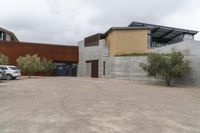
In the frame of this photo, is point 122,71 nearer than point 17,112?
No

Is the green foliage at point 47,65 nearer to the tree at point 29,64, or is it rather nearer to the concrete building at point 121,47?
the tree at point 29,64

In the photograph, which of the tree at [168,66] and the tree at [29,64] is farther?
the tree at [29,64]

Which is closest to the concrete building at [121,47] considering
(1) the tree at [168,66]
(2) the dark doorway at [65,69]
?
(2) the dark doorway at [65,69]

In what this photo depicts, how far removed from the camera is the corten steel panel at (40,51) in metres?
46.3

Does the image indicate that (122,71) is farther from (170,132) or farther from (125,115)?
(170,132)

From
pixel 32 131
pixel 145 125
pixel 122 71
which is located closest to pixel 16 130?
pixel 32 131

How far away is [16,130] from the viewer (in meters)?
8.45

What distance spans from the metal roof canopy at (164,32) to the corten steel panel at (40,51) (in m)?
11.0

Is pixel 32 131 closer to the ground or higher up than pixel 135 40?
closer to the ground

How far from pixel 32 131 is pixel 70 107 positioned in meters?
4.08

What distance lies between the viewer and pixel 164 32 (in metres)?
45.5

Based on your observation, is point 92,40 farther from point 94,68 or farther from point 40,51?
point 40,51

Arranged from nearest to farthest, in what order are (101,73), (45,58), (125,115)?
(125,115) → (101,73) → (45,58)

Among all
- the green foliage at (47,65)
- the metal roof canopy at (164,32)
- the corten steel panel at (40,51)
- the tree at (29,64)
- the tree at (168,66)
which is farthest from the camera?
the corten steel panel at (40,51)
